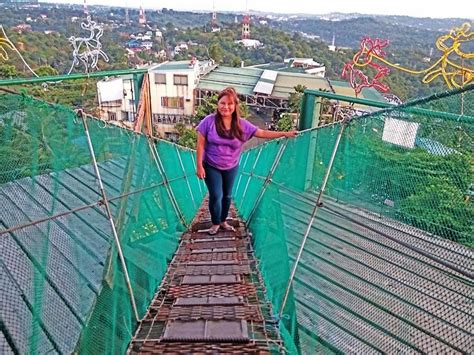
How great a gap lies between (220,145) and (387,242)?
1.38 meters

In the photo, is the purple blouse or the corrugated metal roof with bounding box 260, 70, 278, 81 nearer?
the purple blouse

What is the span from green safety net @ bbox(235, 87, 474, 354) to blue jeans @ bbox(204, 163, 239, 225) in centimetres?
43

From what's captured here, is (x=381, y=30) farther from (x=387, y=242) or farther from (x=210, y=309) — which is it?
(x=210, y=309)

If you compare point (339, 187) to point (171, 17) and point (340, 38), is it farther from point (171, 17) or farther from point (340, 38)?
point (171, 17)

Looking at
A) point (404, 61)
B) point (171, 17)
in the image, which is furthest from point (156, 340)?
point (171, 17)

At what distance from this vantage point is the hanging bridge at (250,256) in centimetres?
150

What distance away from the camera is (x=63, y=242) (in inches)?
69.2

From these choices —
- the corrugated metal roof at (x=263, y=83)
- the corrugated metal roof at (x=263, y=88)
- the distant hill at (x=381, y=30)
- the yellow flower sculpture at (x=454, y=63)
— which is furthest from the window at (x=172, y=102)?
the distant hill at (x=381, y=30)

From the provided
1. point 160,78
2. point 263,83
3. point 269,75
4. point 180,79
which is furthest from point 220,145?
point 269,75

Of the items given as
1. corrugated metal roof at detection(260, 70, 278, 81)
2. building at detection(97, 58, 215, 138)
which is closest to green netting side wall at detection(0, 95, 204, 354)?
building at detection(97, 58, 215, 138)

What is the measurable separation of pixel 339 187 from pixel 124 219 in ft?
4.18

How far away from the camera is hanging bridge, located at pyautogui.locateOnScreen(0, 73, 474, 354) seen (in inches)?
59.2

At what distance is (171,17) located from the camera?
371ft

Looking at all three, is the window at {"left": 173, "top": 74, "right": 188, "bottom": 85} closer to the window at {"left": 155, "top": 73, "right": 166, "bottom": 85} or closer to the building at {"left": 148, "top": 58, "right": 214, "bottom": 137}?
the building at {"left": 148, "top": 58, "right": 214, "bottom": 137}
